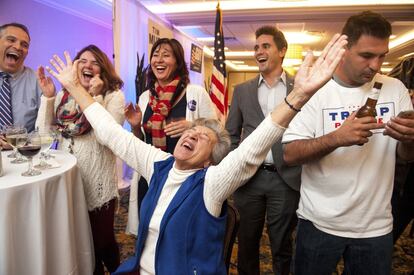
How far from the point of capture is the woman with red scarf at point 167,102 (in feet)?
6.81

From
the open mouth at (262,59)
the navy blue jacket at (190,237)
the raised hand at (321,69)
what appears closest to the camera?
the raised hand at (321,69)

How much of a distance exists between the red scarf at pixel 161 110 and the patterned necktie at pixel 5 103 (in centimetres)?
95

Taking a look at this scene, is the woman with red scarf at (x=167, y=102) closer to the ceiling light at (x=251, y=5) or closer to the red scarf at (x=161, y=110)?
the red scarf at (x=161, y=110)

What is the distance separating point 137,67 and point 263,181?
3.30 meters

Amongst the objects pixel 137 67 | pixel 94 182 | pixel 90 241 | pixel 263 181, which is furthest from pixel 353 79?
pixel 137 67

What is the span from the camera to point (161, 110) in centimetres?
209

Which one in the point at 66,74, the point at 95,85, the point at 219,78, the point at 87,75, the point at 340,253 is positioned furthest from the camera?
the point at 219,78

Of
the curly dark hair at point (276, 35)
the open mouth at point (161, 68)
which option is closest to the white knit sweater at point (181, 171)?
the open mouth at point (161, 68)

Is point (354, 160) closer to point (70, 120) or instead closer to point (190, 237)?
point (190, 237)

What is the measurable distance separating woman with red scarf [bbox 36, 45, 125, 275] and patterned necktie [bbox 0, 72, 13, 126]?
343mm

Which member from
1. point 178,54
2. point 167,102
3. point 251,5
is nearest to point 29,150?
point 167,102

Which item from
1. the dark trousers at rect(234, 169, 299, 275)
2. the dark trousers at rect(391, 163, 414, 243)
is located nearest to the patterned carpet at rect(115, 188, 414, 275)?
the dark trousers at rect(234, 169, 299, 275)

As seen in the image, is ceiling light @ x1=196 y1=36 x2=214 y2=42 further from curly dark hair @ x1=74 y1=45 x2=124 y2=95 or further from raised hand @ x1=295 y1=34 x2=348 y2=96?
raised hand @ x1=295 y1=34 x2=348 y2=96

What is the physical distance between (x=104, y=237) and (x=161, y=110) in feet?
3.11
